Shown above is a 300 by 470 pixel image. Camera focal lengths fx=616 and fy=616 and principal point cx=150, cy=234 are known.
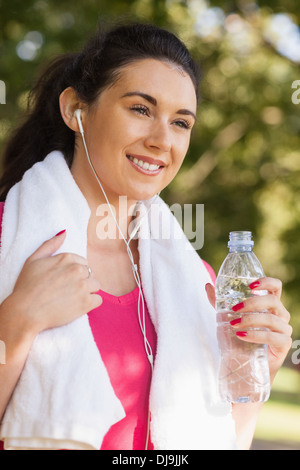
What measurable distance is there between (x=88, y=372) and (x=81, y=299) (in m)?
0.21

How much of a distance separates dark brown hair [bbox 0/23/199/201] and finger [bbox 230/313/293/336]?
898mm

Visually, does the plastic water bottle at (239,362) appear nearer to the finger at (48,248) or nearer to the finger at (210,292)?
the finger at (210,292)

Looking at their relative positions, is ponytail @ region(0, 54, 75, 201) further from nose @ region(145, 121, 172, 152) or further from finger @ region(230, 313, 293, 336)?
finger @ region(230, 313, 293, 336)

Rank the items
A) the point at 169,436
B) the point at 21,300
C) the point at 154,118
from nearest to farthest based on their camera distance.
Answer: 1. the point at 21,300
2. the point at 169,436
3. the point at 154,118

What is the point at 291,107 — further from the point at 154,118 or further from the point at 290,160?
the point at 154,118

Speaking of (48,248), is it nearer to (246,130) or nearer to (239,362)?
(239,362)

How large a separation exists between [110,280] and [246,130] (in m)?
5.99

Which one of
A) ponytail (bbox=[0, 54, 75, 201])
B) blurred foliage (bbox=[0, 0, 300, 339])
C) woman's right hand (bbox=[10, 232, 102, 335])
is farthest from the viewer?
blurred foliage (bbox=[0, 0, 300, 339])

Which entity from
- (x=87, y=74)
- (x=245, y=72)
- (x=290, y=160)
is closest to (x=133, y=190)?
(x=87, y=74)

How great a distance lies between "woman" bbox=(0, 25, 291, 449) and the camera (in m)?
1.71

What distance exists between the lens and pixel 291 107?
7.22m

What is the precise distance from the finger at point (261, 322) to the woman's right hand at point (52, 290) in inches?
16.7

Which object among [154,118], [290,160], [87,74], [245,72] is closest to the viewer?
[154,118]

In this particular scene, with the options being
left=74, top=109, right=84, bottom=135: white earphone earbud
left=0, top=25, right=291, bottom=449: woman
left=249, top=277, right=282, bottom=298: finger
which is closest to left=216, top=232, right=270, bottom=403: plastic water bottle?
left=0, top=25, right=291, bottom=449: woman
